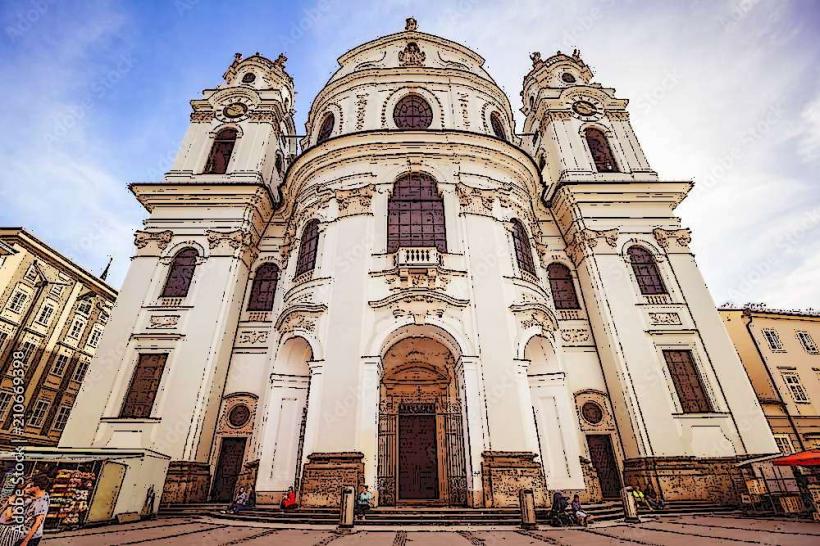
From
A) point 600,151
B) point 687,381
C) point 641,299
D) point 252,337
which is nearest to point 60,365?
point 252,337

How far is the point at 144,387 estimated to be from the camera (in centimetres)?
1471

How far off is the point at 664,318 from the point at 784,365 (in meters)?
13.1

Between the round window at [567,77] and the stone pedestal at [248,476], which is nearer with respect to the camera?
the stone pedestal at [248,476]

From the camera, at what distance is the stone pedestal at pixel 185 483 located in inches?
497

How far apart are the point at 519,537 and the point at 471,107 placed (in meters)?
17.4

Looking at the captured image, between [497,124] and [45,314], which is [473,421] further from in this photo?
[45,314]

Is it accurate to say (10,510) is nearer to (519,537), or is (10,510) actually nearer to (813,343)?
(519,537)

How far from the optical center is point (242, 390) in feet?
50.5

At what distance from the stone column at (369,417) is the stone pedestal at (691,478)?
29.3 feet

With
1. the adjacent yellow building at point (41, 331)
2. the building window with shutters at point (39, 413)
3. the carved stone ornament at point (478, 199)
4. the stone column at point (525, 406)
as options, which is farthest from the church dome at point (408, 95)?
the building window with shutters at point (39, 413)

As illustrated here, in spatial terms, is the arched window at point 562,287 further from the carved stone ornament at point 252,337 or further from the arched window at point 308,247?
the carved stone ornament at point 252,337

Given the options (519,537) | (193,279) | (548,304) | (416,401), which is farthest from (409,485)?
(193,279)

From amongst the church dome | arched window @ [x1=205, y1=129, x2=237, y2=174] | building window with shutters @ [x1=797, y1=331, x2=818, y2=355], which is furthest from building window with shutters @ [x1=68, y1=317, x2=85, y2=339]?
building window with shutters @ [x1=797, y1=331, x2=818, y2=355]

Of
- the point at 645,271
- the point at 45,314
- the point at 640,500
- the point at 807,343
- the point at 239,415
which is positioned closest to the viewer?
the point at 640,500
